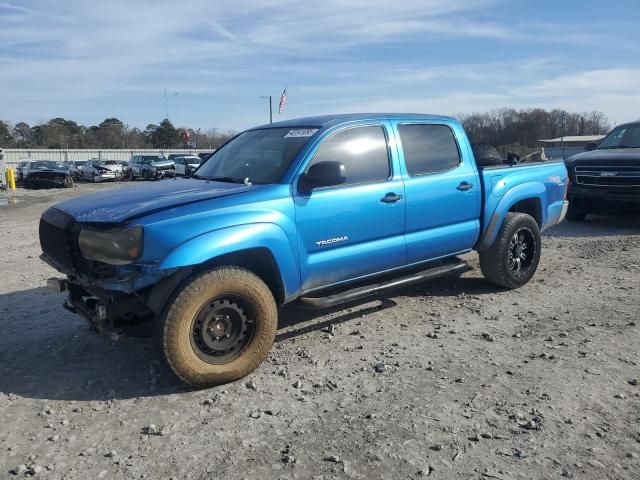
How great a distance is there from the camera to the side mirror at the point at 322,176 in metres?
4.10

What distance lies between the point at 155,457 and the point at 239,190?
1.92 m

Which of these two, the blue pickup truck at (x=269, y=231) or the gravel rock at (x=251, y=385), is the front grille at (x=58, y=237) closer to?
the blue pickup truck at (x=269, y=231)

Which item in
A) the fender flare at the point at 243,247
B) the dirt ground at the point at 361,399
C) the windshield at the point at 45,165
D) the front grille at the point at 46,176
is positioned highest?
the windshield at the point at 45,165

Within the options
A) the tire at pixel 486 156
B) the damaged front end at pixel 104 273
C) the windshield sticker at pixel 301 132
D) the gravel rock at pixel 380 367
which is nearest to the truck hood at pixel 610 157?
the tire at pixel 486 156

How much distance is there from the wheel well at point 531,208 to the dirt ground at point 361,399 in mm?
1080

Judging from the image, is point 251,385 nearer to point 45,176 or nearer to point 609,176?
point 609,176

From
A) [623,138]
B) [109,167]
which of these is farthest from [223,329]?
[109,167]

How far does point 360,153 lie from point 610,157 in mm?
6927

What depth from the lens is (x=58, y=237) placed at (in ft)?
13.2


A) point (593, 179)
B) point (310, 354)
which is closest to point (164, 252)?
point (310, 354)

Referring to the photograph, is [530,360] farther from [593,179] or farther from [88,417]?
[593,179]

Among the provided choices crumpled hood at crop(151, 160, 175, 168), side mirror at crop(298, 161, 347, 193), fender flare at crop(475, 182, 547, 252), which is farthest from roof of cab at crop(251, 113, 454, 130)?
crumpled hood at crop(151, 160, 175, 168)

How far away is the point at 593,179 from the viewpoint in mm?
9781

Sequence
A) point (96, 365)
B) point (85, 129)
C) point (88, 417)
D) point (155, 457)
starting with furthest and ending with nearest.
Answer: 1. point (85, 129)
2. point (96, 365)
3. point (88, 417)
4. point (155, 457)
